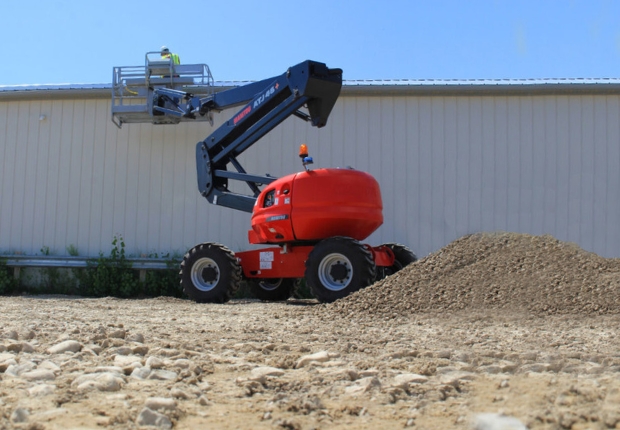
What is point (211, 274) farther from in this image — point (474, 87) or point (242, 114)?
point (474, 87)

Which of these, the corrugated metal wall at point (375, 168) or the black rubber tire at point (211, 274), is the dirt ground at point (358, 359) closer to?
the black rubber tire at point (211, 274)

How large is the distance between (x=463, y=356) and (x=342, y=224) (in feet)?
17.1

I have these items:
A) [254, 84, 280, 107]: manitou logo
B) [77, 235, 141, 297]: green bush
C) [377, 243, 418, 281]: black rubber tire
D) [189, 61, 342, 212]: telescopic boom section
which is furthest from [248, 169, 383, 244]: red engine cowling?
[77, 235, 141, 297]: green bush

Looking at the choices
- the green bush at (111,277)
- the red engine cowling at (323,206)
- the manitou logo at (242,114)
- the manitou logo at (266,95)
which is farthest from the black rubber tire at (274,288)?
the green bush at (111,277)

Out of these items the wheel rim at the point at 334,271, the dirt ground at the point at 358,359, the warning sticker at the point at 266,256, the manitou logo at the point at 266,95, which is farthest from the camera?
the manitou logo at the point at 266,95

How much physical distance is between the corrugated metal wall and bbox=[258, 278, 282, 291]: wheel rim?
2492 mm

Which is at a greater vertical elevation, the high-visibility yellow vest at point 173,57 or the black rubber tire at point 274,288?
the high-visibility yellow vest at point 173,57

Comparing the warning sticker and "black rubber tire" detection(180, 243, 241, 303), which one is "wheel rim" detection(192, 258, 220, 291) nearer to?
"black rubber tire" detection(180, 243, 241, 303)

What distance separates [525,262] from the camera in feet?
28.5

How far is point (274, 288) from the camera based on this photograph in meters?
11.7

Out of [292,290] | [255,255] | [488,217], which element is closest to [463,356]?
[255,255]

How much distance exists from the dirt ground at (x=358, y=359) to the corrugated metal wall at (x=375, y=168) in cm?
492

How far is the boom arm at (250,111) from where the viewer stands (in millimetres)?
10734

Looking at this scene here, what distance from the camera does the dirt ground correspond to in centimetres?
328
